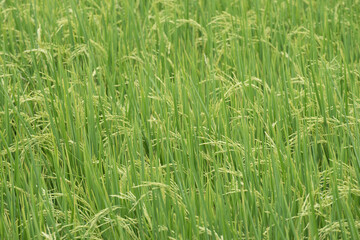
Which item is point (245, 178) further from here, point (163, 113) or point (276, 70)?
point (276, 70)

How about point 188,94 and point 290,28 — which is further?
point 290,28

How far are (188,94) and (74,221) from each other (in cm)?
89

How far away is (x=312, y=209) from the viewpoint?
5.56 ft

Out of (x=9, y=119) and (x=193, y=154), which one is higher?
(x=9, y=119)

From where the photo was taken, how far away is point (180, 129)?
220 cm

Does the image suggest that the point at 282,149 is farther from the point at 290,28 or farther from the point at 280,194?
the point at 290,28

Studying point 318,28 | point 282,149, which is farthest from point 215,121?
point 318,28

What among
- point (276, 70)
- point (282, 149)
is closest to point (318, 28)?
point (276, 70)

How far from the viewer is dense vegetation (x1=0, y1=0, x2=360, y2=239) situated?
178 centimetres

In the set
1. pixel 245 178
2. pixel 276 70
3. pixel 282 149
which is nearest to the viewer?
pixel 245 178

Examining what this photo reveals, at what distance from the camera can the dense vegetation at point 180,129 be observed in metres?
1.78

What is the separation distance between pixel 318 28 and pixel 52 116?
66.0 inches

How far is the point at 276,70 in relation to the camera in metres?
2.88

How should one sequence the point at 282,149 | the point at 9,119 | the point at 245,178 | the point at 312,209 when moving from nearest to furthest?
the point at 312,209 → the point at 245,178 → the point at 282,149 → the point at 9,119
